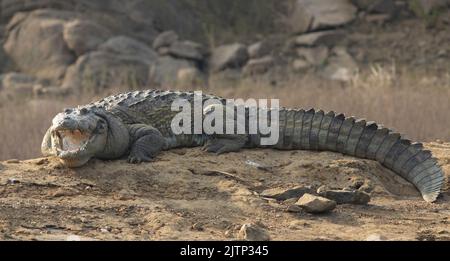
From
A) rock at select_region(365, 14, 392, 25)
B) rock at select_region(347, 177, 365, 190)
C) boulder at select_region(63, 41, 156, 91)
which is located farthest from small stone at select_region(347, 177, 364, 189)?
rock at select_region(365, 14, 392, 25)

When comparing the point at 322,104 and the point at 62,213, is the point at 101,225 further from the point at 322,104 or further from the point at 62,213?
the point at 322,104

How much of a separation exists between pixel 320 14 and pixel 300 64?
2026 millimetres

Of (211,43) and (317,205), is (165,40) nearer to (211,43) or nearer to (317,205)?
(211,43)

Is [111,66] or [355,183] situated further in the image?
[111,66]

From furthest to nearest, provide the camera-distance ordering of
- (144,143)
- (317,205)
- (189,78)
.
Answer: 1. (189,78)
2. (144,143)
3. (317,205)

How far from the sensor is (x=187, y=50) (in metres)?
20.5

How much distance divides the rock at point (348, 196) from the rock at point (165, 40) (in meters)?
15.6

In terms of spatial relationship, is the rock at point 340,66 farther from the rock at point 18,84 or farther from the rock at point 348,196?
the rock at point 348,196

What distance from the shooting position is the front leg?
21.8 feet

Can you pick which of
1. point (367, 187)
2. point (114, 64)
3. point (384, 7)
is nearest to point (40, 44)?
point (114, 64)

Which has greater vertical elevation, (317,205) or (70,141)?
(70,141)

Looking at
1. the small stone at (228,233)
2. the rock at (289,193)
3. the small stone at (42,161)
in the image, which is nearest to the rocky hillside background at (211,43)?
the small stone at (42,161)

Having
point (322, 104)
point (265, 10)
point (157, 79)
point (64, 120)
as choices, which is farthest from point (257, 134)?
point (265, 10)
